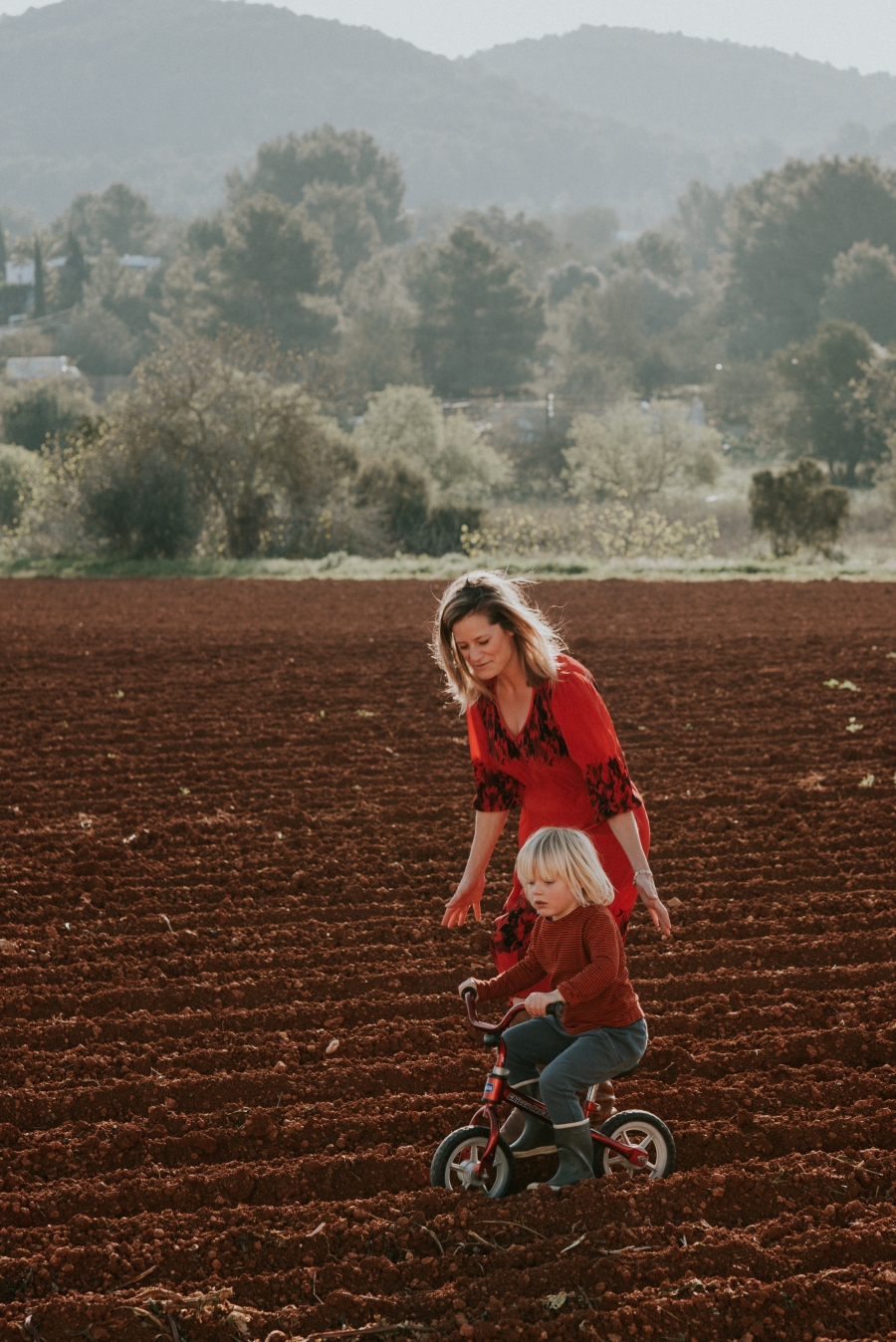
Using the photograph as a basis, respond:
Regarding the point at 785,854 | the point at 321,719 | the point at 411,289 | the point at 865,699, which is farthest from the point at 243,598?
the point at 411,289

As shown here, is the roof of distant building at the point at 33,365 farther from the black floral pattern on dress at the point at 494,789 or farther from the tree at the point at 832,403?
the black floral pattern on dress at the point at 494,789

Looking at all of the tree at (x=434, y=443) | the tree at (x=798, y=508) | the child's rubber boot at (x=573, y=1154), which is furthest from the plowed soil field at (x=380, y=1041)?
the tree at (x=434, y=443)

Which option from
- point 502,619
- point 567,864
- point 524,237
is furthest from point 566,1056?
point 524,237

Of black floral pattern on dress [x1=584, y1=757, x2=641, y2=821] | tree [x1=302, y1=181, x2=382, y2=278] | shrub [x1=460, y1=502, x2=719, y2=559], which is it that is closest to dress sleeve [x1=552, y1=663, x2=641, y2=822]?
black floral pattern on dress [x1=584, y1=757, x2=641, y2=821]

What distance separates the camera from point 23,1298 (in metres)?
3.46

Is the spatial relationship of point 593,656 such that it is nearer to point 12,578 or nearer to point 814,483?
point 12,578

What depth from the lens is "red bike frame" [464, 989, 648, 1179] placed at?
12.0 feet

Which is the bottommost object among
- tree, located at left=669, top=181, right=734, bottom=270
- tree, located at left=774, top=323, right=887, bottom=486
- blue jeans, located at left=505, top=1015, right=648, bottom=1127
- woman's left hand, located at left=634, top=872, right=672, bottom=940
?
blue jeans, located at left=505, top=1015, right=648, bottom=1127

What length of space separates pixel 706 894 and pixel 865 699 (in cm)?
572

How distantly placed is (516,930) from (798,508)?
2841 centimetres

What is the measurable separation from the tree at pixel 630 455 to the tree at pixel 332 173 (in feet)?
164

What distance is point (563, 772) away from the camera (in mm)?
3941

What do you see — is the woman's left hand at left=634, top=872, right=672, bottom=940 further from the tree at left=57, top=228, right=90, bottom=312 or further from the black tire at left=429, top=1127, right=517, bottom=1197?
the tree at left=57, top=228, right=90, bottom=312

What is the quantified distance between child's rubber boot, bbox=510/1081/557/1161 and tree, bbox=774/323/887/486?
57226mm
